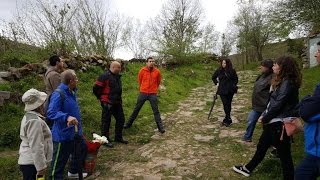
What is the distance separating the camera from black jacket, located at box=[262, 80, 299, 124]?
4672 millimetres

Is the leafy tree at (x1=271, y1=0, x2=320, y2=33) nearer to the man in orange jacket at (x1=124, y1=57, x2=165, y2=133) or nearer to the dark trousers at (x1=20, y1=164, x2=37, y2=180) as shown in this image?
the man in orange jacket at (x1=124, y1=57, x2=165, y2=133)

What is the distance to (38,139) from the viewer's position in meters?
3.75

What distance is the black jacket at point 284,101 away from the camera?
467cm

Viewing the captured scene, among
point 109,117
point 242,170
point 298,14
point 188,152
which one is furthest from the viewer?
point 298,14

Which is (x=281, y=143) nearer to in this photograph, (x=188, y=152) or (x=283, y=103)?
(x=283, y=103)

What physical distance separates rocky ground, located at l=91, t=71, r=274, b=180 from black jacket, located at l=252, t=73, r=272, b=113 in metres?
0.86

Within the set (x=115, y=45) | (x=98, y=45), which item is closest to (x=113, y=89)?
(x=98, y=45)

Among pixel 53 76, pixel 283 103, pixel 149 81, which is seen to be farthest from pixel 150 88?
pixel 283 103

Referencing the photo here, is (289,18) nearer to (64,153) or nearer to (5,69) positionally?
(5,69)

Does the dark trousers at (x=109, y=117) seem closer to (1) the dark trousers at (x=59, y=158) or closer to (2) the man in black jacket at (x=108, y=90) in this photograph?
(2) the man in black jacket at (x=108, y=90)

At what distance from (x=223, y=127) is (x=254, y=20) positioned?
26.3 metres

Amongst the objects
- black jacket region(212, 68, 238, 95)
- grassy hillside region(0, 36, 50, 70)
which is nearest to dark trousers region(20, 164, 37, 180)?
black jacket region(212, 68, 238, 95)

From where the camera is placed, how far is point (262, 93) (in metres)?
6.76

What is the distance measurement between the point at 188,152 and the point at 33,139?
3.75 meters
